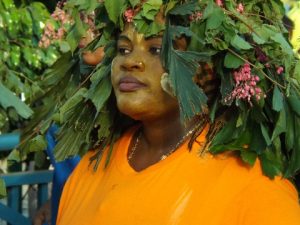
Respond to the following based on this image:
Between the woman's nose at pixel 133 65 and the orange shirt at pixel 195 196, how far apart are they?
265 mm

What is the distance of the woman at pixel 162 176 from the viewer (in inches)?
78.4

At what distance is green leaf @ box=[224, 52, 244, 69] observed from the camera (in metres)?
2.05

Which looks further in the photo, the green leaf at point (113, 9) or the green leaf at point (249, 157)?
the green leaf at point (113, 9)

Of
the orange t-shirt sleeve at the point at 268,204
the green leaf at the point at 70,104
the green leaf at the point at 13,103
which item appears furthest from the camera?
the green leaf at the point at 13,103

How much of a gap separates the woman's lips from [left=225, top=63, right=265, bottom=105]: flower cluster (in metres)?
0.27

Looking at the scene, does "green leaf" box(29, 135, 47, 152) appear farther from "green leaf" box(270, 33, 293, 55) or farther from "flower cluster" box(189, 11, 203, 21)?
"green leaf" box(270, 33, 293, 55)

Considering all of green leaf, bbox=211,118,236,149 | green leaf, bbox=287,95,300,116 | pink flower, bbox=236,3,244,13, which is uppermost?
pink flower, bbox=236,3,244,13

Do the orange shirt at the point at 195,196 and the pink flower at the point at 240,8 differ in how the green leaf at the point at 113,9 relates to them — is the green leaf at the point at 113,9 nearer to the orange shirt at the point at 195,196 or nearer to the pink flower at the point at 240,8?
the pink flower at the point at 240,8

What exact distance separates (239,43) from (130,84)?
0.34m

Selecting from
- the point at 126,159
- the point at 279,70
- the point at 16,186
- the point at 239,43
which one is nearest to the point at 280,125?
the point at 279,70

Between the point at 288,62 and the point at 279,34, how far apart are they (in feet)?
0.28

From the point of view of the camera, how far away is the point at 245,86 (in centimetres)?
202

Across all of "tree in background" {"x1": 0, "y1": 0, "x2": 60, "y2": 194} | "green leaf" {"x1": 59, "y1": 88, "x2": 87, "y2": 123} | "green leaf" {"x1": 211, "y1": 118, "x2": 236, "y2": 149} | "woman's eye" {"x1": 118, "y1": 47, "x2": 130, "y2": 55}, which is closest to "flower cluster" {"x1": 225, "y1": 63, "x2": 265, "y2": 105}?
"green leaf" {"x1": 211, "y1": 118, "x2": 236, "y2": 149}

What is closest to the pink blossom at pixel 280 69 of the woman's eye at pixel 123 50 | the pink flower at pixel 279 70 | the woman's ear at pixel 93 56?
the pink flower at pixel 279 70
